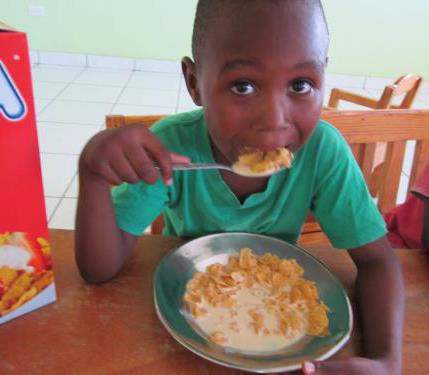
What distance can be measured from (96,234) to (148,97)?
3.13 metres

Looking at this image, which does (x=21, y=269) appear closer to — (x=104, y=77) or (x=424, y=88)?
(x=104, y=77)

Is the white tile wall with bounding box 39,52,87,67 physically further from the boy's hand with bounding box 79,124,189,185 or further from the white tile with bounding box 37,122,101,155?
the boy's hand with bounding box 79,124,189,185

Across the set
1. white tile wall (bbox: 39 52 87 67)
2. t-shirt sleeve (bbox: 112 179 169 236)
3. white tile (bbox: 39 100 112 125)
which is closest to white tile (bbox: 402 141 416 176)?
white tile (bbox: 39 100 112 125)

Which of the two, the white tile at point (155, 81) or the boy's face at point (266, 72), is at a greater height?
the boy's face at point (266, 72)

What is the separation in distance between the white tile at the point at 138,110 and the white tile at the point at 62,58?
3.97 feet

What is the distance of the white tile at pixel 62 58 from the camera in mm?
4324

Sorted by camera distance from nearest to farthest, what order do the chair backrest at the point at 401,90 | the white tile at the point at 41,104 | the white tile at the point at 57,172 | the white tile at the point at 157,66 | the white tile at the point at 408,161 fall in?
1. the chair backrest at the point at 401,90
2. the white tile at the point at 57,172
3. the white tile at the point at 408,161
4. the white tile at the point at 41,104
5. the white tile at the point at 157,66

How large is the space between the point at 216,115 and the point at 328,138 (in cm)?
28

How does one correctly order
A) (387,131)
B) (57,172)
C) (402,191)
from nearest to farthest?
(387,131)
(57,172)
(402,191)

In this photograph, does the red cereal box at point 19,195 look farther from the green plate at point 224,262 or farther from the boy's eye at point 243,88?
the boy's eye at point 243,88

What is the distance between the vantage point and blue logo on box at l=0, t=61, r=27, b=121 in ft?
1.62

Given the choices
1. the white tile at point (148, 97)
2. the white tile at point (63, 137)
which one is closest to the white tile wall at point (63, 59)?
the white tile at point (148, 97)

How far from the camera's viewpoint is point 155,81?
4.20 metres

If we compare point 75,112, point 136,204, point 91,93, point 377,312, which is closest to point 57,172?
point 75,112
